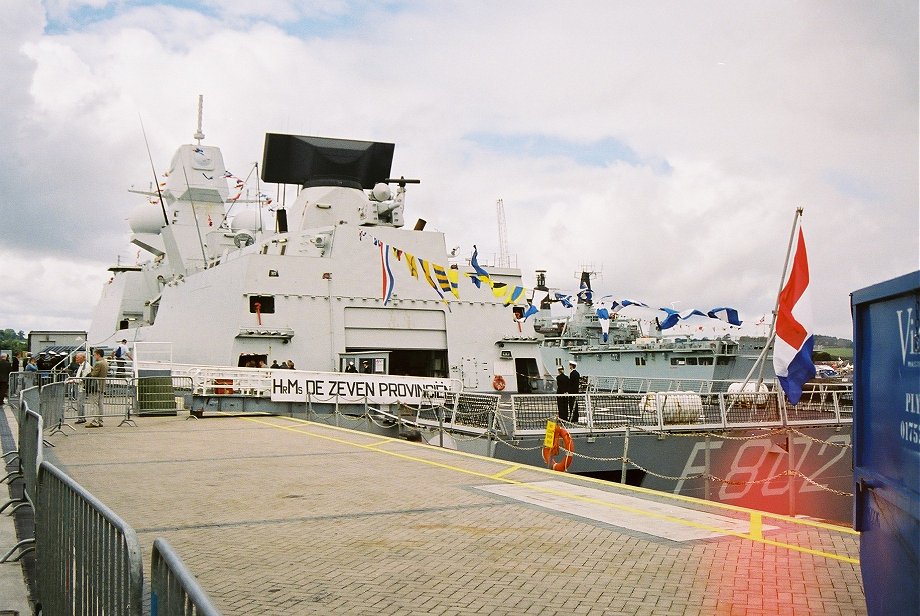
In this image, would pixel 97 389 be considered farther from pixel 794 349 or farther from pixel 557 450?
pixel 794 349

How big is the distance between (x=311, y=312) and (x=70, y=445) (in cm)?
952

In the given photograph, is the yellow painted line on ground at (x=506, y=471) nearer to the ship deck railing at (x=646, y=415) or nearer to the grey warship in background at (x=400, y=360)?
the grey warship in background at (x=400, y=360)

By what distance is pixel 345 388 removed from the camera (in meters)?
19.4

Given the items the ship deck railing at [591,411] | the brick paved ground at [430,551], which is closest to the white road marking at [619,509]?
the brick paved ground at [430,551]

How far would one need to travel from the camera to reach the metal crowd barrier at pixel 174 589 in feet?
7.21

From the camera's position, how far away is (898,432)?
3.57 metres

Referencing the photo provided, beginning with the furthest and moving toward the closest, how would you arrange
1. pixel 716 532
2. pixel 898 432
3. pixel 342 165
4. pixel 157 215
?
pixel 157 215
pixel 342 165
pixel 716 532
pixel 898 432

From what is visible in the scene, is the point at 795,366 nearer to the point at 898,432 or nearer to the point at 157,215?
the point at 898,432

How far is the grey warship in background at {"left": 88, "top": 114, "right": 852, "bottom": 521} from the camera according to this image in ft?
46.6

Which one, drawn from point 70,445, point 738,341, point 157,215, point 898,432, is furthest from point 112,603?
point 738,341

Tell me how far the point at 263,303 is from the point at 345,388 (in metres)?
3.87

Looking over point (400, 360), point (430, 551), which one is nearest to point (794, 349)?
point (430, 551)

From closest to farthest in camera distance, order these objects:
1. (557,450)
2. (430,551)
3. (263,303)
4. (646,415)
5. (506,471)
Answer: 1. (430,551)
2. (506,471)
3. (557,450)
4. (646,415)
5. (263,303)

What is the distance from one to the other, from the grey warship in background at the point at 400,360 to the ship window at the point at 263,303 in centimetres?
5
